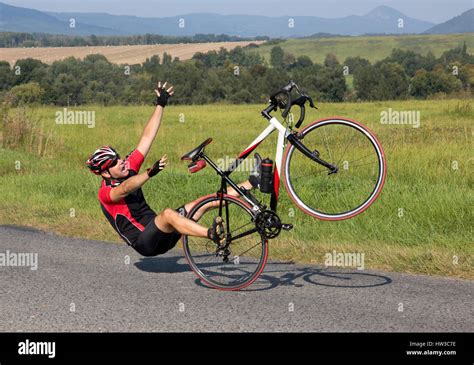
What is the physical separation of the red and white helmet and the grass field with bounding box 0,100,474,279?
2.82 meters

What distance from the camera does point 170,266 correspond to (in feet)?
28.8

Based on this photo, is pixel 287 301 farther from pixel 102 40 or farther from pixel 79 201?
pixel 102 40

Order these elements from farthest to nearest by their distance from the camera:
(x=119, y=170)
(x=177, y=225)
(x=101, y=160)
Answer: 1. (x=119, y=170)
2. (x=101, y=160)
3. (x=177, y=225)

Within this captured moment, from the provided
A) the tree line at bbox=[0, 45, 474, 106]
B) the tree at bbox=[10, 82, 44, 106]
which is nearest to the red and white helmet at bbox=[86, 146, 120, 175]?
the tree at bbox=[10, 82, 44, 106]

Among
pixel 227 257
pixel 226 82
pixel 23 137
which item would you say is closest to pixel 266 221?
pixel 227 257

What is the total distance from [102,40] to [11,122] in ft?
384

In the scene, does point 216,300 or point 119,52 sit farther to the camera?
point 119,52

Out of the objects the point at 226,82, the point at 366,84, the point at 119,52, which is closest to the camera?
the point at 226,82

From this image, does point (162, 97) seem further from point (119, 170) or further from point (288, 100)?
point (288, 100)

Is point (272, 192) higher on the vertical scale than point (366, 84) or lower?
lower

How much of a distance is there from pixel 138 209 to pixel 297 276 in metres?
1.91

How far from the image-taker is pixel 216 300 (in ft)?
23.2

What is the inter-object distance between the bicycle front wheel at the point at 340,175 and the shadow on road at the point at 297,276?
73 centimetres

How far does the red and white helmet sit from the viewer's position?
294 inches
